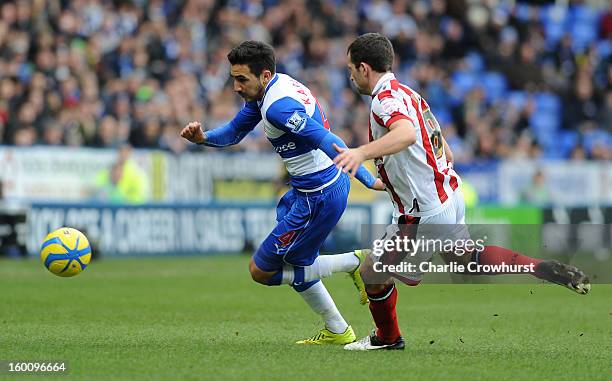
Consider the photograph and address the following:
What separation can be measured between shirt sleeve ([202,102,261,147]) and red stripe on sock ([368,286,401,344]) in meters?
1.74

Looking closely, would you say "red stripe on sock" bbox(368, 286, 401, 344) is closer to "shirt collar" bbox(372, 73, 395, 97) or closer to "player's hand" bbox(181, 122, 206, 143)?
"shirt collar" bbox(372, 73, 395, 97)

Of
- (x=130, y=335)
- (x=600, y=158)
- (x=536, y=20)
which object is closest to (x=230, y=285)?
(x=130, y=335)

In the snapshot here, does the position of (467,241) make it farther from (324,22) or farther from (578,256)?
(324,22)

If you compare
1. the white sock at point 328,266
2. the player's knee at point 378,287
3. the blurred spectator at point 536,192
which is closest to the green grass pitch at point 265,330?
the player's knee at point 378,287

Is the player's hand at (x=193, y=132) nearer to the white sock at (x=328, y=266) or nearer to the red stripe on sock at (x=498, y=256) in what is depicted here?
the white sock at (x=328, y=266)

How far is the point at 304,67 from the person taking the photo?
81.6ft

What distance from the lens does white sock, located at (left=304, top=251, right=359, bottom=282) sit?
28.2 feet

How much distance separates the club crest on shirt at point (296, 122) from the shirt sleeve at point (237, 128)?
82cm

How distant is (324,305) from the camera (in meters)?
8.74

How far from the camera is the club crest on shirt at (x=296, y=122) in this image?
7.97 metres

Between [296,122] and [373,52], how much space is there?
2.45 feet

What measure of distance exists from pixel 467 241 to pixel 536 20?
24609 mm

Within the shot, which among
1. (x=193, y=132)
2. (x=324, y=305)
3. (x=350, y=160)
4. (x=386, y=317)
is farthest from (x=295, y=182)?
(x=350, y=160)

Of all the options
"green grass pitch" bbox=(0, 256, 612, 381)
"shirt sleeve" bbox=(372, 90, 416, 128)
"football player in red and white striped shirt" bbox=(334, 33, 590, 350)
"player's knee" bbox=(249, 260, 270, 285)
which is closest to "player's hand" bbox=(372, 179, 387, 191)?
"football player in red and white striped shirt" bbox=(334, 33, 590, 350)
